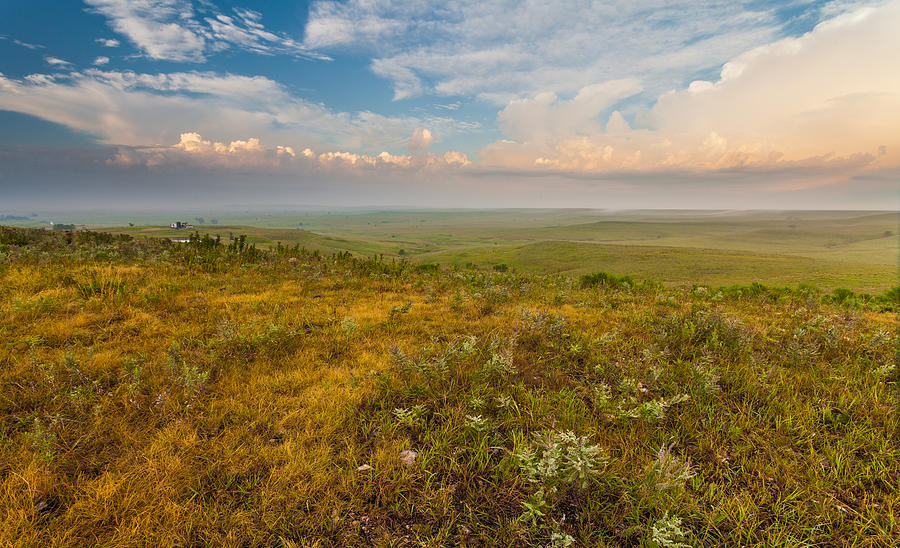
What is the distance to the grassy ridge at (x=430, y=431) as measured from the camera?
9.14 feet

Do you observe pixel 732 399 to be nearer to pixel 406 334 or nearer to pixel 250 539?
pixel 406 334

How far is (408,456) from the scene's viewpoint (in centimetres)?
352

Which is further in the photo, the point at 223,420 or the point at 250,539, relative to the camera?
the point at 223,420

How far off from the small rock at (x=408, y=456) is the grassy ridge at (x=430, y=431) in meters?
0.04

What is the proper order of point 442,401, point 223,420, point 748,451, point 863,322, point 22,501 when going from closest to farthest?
1. point 22,501
2. point 748,451
3. point 223,420
4. point 442,401
5. point 863,322

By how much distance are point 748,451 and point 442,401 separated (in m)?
3.45

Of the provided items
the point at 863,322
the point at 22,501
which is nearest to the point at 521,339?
the point at 22,501

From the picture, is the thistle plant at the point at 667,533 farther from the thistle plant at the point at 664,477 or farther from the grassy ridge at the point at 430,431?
the thistle plant at the point at 664,477

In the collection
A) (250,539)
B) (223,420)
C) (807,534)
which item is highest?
(223,420)

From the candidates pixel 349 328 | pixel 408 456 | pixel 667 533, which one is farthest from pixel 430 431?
pixel 349 328

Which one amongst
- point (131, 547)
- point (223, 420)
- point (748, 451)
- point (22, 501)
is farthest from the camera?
point (223, 420)

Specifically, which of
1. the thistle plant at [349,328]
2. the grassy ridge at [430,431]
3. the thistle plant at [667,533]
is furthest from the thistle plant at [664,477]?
the thistle plant at [349,328]

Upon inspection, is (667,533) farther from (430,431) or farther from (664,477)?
(430,431)

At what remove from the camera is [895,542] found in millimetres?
2715
